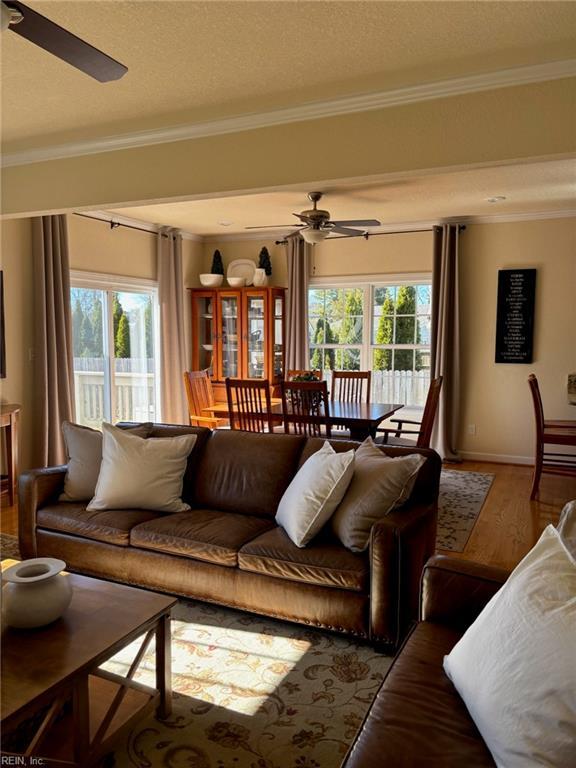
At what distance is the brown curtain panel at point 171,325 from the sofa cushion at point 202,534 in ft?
12.3

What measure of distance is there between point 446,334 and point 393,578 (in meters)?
4.14

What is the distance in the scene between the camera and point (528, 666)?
1263mm

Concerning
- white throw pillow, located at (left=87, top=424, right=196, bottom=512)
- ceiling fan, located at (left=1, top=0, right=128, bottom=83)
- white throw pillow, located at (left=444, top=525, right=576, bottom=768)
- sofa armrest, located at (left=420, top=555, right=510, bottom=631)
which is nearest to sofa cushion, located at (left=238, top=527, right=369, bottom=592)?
sofa armrest, located at (left=420, top=555, right=510, bottom=631)

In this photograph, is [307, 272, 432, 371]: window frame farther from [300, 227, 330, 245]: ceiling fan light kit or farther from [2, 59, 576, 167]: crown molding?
[2, 59, 576, 167]: crown molding

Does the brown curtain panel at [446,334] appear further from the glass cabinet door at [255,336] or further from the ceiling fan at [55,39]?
the ceiling fan at [55,39]

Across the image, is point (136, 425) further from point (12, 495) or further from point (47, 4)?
point (47, 4)

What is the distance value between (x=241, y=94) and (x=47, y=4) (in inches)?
39.5

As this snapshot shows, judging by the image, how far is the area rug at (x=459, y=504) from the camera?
3.81 meters

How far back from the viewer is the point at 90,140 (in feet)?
11.6

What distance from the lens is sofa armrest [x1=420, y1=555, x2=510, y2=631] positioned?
5.91 ft

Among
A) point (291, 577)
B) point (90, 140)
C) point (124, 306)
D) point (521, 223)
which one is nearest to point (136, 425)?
point (291, 577)

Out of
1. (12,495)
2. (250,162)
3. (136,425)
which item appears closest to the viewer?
(250,162)

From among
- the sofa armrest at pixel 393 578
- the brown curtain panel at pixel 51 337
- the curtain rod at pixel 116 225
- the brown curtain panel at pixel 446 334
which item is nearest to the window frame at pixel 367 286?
the brown curtain panel at pixel 446 334

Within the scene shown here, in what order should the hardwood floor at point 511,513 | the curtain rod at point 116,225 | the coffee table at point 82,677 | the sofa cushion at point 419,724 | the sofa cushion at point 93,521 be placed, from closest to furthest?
the sofa cushion at point 419,724, the coffee table at point 82,677, the sofa cushion at point 93,521, the hardwood floor at point 511,513, the curtain rod at point 116,225
